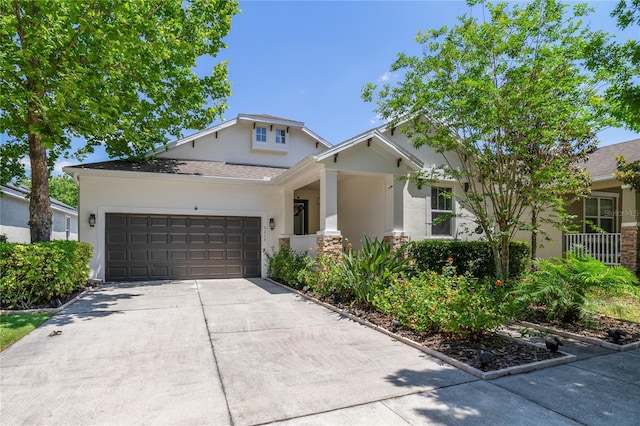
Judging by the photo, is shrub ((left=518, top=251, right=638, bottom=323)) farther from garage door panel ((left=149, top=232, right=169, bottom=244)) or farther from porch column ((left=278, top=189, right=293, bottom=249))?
garage door panel ((left=149, top=232, right=169, bottom=244))

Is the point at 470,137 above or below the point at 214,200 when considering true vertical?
above

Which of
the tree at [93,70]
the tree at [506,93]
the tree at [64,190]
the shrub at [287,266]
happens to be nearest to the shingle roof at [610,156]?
the tree at [506,93]

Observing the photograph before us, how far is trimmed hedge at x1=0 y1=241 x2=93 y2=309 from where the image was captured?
23.8ft

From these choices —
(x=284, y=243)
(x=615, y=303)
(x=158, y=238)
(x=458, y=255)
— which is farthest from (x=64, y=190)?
(x=615, y=303)

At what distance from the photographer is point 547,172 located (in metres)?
7.13

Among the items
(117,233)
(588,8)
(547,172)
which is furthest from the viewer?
(117,233)

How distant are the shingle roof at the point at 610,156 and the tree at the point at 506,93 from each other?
18.8 ft

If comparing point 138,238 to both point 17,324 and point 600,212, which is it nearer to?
point 17,324

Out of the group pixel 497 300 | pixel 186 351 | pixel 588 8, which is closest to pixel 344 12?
pixel 588 8

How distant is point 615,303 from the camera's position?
258 inches

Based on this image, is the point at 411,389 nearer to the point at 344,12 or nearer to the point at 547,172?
the point at 547,172

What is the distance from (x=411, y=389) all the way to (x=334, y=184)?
6.70m

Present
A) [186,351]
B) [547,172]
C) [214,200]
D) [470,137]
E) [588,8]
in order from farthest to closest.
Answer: [214,200] → [470,137] → [547,172] → [588,8] → [186,351]

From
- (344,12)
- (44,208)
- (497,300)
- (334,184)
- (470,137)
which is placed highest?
(344,12)
